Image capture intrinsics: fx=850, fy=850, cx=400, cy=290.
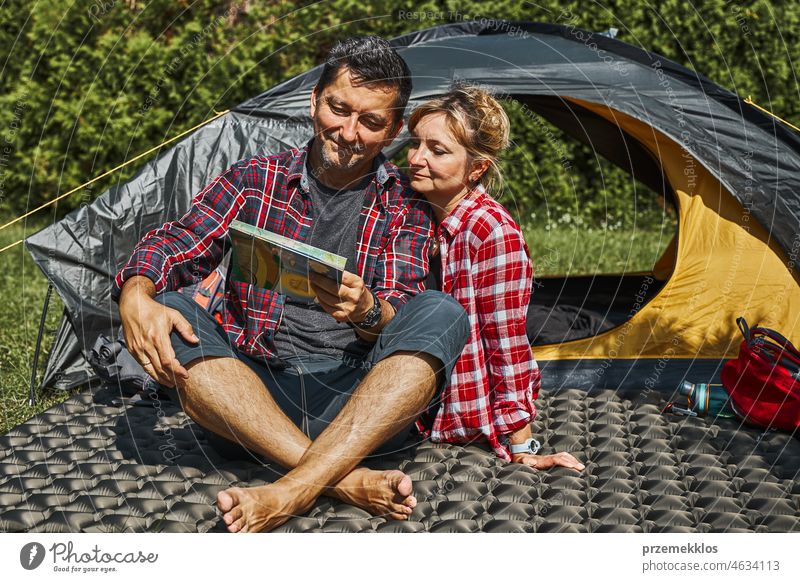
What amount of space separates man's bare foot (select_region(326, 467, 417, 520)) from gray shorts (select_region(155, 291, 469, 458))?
20cm

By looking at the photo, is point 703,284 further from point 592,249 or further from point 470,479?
point 592,249

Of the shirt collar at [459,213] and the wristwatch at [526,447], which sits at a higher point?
the shirt collar at [459,213]

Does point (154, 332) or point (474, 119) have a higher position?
point (474, 119)

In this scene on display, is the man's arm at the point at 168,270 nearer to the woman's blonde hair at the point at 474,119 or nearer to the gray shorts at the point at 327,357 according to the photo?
the gray shorts at the point at 327,357

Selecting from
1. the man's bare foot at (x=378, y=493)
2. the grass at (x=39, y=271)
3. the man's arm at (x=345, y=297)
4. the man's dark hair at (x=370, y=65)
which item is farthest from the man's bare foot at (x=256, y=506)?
the grass at (x=39, y=271)

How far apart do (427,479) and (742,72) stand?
4814mm

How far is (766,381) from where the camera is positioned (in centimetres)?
289

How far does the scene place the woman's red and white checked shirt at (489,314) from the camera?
2.50 meters

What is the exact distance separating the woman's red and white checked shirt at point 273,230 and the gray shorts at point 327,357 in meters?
0.09

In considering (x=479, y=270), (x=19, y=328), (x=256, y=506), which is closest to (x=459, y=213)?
(x=479, y=270)

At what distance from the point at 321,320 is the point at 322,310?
3 centimetres

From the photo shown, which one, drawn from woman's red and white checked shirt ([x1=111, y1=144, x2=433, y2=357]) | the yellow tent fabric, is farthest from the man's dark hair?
the yellow tent fabric

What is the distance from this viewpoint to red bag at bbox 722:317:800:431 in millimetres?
2857

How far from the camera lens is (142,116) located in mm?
6137
